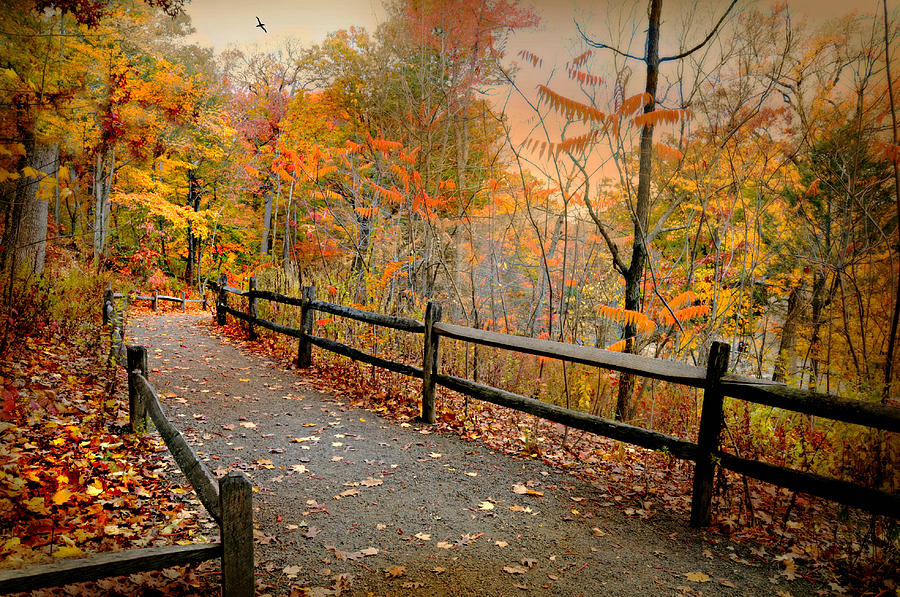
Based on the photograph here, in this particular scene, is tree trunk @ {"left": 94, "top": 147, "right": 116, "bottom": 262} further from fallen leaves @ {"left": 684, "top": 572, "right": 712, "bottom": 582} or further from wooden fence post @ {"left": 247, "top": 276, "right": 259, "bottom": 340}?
fallen leaves @ {"left": 684, "top": 572, "right": 712, "bottom": 582}

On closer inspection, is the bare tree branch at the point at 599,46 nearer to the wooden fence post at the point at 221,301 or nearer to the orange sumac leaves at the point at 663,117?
the orange sumac leaves at the point at 663,117

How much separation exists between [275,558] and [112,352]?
5.23 metres

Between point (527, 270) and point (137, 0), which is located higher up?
point (137, 0)

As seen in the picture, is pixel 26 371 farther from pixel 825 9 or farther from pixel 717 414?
pixel 825 9

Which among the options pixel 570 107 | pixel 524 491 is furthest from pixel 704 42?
pixel 524 491

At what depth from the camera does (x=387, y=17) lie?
10.4 meters

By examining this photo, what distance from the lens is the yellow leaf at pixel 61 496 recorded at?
3189 millimetres

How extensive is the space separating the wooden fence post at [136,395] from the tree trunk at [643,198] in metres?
5.51

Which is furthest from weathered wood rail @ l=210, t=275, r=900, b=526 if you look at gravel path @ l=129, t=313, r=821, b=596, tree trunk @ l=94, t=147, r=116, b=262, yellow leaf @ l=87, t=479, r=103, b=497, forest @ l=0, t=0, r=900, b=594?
tree trunk @ l=94, t=147, r=116, b=262

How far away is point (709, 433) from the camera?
361 centimetres

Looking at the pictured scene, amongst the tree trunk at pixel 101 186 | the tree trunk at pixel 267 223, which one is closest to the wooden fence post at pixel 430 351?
the tree trunk at pixel 101 186

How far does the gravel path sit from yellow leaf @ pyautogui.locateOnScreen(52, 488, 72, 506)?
1223mm

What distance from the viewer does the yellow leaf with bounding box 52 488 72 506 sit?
319cm

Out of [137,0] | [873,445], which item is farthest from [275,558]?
[137,0]
